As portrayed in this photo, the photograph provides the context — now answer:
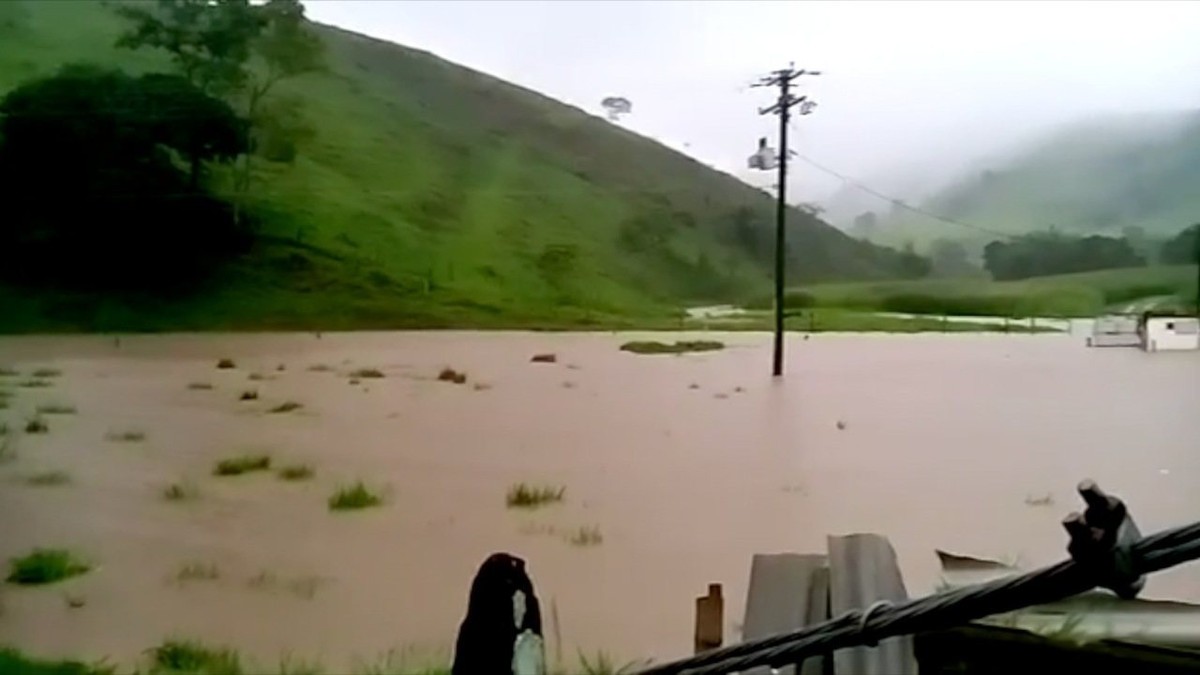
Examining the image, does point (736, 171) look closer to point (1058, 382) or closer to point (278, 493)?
point (1058, 382)

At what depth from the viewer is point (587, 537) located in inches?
57.2

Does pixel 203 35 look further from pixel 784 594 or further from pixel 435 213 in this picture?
pixel 784 594

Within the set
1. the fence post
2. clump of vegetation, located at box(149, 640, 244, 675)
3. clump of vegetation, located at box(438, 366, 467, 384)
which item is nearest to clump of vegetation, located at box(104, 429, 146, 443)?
clump of vegetation, located at box(149, 640, 244, 675)

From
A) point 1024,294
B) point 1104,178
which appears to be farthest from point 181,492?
point 1104,178

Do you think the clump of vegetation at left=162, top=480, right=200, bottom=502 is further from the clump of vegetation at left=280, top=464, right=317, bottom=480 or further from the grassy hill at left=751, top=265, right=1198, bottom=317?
the grassy hill at left=751, top=265, right=1198, bottom=317

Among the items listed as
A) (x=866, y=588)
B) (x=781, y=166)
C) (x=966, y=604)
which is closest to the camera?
(x=966, y=604)

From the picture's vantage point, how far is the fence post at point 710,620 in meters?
1.38

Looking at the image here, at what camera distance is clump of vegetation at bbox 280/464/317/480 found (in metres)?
Answer: 1.52

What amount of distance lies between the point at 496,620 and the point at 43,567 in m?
0.87

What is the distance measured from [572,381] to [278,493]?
1.46 ft

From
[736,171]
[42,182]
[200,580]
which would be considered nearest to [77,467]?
[200,580]

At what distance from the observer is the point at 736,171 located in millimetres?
1494

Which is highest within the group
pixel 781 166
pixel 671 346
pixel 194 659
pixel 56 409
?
pixel 781 166

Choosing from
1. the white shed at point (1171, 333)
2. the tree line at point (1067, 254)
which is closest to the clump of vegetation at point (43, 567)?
the tree line at point (1067, 254)
